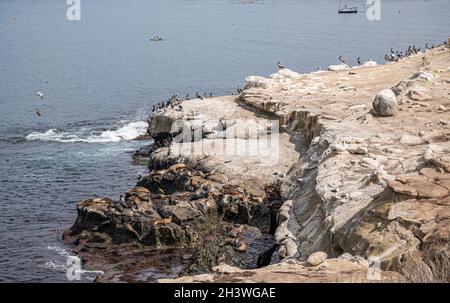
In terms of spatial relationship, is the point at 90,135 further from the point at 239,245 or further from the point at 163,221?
the point at 239,245

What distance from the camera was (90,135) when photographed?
65.8 meters

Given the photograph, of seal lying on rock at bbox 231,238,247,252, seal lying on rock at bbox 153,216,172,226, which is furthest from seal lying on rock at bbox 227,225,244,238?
seal lying on rock at bbox 153,216,172,226

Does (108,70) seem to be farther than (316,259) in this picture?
Yes

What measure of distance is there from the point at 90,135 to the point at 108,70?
120ft

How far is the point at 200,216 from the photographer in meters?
37.1

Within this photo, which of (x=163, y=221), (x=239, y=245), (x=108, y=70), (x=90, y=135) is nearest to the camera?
(x=239, y=245)

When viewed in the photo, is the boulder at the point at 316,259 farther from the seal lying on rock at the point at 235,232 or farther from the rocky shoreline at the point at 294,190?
the seal lying on rock at the point at 235,232

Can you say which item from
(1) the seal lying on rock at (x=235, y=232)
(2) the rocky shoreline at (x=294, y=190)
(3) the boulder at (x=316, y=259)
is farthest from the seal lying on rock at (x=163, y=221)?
(3) the boulder at (x=316, y=259)

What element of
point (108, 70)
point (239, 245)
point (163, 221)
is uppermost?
point (108, 70)

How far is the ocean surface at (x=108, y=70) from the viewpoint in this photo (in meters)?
46.6

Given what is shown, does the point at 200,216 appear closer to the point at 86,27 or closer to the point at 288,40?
the point at 288,40

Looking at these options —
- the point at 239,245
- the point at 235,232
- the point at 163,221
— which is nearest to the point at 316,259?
the point at 239,245
